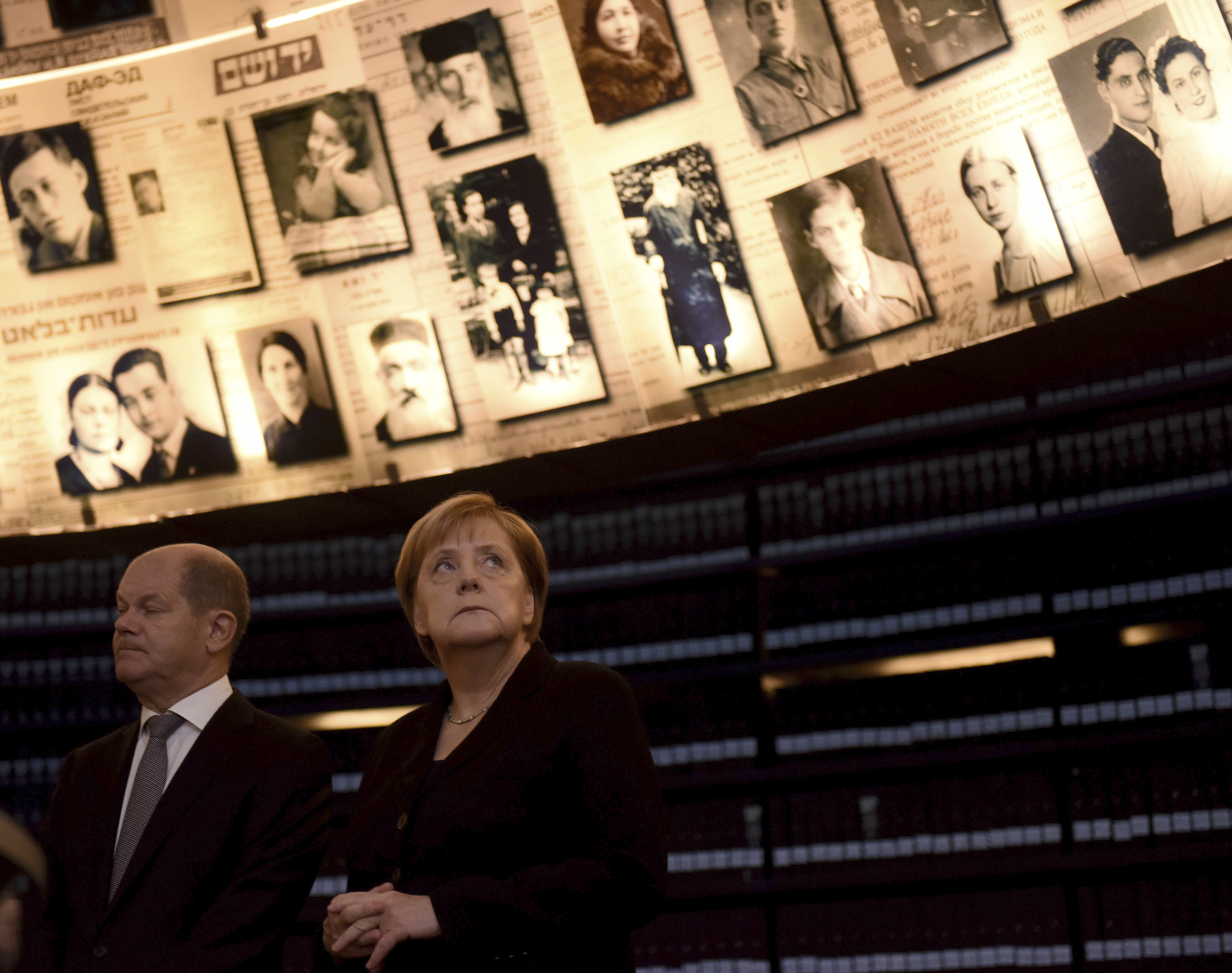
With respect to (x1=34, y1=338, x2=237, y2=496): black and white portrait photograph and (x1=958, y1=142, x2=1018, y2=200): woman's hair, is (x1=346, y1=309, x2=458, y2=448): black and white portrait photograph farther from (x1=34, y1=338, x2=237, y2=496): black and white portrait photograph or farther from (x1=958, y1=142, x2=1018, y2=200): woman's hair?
(x1=958, y1=142, x2=1018, y2=200): woman's hair

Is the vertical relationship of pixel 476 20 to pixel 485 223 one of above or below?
above

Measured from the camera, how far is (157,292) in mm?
2707

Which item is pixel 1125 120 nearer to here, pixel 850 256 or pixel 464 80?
pixel 850 256

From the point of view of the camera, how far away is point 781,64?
2.30 meters

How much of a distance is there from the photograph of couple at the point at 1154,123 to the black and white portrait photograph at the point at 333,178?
143 centimetres

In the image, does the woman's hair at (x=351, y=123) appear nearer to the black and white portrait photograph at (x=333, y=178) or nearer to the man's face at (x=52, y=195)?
the black and white portrait photograph at (x=333, y=178)

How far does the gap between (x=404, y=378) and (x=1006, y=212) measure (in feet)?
4.42

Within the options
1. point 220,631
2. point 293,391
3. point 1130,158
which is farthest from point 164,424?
point 1130,158

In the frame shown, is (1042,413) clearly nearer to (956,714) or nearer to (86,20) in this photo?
(956,714)

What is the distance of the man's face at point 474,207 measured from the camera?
2.55 meters

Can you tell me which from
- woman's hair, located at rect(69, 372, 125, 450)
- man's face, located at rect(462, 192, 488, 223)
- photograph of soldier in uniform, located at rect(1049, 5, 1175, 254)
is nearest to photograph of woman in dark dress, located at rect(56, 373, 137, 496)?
woman's hair, located at rect(69, 372, 125, 450)

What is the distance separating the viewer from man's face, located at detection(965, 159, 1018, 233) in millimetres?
2139

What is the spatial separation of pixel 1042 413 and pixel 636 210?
1.42 m

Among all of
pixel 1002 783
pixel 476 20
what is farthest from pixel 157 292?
pixel 1002 783
